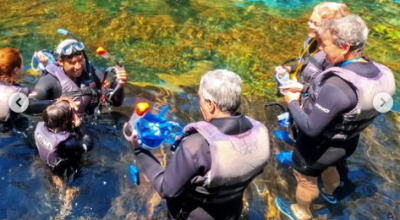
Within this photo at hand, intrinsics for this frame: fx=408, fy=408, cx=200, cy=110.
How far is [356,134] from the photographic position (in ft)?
13.9

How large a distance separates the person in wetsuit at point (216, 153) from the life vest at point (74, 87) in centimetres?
231

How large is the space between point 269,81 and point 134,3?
16.2 ft

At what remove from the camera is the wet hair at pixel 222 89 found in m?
3.05

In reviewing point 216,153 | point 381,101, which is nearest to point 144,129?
point 216,153

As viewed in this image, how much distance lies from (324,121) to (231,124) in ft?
3.54

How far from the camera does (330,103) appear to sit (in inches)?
144

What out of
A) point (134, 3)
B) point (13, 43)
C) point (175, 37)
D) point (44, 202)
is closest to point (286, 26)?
point (175, 37)

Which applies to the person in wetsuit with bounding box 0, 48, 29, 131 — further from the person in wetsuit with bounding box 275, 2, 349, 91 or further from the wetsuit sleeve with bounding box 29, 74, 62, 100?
the person in wetsuit with bounding box 275, 2, 349, 91

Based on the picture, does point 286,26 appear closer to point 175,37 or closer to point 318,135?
point 175,37

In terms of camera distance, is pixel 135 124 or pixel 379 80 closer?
pixel 135 124

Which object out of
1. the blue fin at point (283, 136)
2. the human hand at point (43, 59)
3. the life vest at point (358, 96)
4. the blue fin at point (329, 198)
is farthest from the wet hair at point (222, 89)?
the human hand at point (43, 59)

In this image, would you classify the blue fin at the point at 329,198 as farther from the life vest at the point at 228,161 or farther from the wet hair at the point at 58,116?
the wet hair at the point at 58,116

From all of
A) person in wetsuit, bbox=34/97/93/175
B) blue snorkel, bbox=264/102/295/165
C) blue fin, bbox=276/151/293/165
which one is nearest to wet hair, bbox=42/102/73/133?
person in wetsuit, bbox=34/97/93/175

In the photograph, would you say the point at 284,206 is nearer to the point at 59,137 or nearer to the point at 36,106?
the point at 59,137
